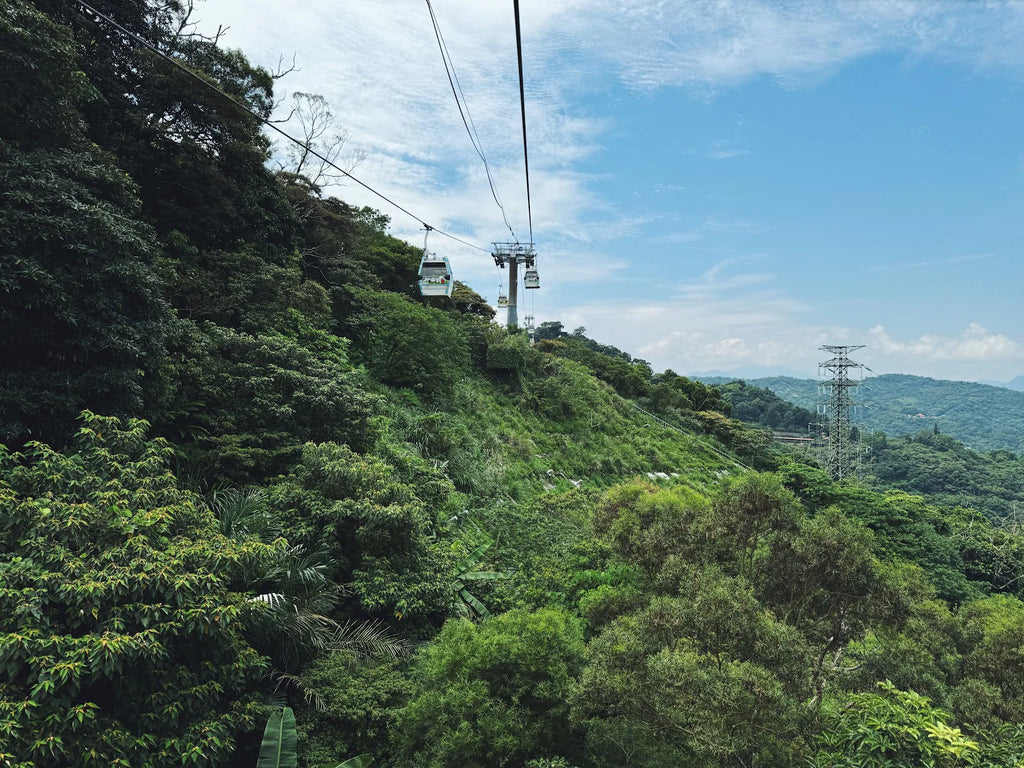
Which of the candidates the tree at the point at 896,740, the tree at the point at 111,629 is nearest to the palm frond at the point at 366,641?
the tree at the point at 111,629

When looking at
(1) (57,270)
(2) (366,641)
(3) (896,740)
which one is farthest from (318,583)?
(3) (896,740)

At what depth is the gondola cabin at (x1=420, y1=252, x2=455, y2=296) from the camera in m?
24.0

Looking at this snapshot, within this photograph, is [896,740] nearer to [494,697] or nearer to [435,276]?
[494,697]

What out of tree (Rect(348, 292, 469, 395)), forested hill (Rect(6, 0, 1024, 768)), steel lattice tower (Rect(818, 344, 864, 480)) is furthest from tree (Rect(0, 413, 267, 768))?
steel lattice tower (Rect(818, 344, 864, 480))

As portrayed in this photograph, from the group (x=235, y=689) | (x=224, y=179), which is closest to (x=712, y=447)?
(x=224, y=179)

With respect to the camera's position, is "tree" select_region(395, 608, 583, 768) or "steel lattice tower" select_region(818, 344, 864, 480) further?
"steel lattice tower" select_region(818, 344, 864, 480)

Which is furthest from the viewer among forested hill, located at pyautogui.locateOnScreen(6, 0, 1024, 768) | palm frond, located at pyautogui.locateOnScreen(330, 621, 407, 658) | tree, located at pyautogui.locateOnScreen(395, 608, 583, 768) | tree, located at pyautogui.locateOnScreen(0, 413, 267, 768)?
palm frond, located at pyautogui.locateOnScreen(330, 621, 407, 658)

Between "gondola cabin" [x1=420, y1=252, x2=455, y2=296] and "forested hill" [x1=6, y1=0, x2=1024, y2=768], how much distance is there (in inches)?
427

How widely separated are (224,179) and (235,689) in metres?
15.0

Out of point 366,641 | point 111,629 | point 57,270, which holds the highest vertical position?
point 57,270

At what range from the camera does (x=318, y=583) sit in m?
7.38

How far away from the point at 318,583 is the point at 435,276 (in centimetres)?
1865

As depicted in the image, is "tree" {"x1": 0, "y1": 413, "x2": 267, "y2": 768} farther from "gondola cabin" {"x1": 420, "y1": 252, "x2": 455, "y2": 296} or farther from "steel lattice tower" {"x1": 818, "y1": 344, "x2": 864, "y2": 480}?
"steel lattice tower" {"x1": 818, "y1": 344, "x2": 864, "y2": 480}

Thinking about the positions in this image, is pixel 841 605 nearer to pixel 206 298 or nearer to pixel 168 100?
pixel 206 298
